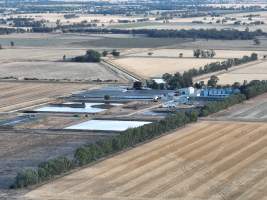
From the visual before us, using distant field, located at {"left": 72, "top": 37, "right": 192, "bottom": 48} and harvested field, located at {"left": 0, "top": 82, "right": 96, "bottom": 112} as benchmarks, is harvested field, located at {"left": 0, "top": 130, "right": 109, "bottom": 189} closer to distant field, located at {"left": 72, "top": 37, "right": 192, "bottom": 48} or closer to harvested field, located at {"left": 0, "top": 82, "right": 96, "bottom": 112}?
Answer: harvested field, located at {"left": 0, "top": 82, "right": 96, "bottom": 112}

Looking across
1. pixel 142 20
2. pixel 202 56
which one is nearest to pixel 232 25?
pixel 142 20

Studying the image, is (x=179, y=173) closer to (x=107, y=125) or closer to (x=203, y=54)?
(x=107, y=125)

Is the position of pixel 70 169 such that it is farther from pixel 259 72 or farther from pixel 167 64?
pixel 167 64

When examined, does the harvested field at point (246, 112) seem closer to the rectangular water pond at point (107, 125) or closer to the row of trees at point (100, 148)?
the row of trees at point (100, 148)

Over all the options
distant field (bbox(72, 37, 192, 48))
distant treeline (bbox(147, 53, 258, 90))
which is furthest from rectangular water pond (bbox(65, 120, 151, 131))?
distant field (bbox(72, 37, 192, 48))

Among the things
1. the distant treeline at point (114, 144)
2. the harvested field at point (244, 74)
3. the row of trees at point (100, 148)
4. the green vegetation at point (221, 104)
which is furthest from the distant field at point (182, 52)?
the row of trees at point (100, 148)

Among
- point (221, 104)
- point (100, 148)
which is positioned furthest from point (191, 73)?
point (100, 148)

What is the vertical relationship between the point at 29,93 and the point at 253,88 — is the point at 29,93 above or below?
below
